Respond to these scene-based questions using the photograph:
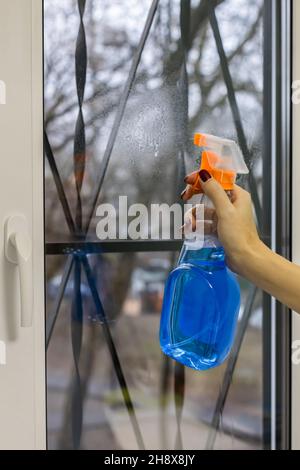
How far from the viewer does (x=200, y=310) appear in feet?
2.39

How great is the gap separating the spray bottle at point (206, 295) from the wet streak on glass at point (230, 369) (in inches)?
2.5

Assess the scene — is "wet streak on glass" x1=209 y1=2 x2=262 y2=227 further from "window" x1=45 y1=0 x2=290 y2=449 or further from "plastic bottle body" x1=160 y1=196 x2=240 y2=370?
"plastic bottle body" x1=160 y1=196 x2=240 y2=370

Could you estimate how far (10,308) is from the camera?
741mm

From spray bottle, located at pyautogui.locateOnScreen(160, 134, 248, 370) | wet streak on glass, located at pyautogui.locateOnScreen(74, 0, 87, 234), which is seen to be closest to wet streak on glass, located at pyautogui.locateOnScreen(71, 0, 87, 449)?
wet streak on glass, located at pyautogui.locateOnScreen(74, 0, 87, 234)

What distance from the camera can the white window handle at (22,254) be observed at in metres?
0.72

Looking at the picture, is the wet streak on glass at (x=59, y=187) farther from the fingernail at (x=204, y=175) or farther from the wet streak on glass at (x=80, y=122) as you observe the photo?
the fingernail at (x=204, y=175)

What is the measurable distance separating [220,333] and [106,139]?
330 mm

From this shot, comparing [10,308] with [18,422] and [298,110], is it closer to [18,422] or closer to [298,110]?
[18,422]

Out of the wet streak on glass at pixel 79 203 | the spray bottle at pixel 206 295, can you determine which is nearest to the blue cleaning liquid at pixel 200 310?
the spray bottle at pixel 206 295

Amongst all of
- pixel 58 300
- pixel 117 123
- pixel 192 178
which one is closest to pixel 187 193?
pixel 192 178

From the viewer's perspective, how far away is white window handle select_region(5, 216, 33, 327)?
0.72 m

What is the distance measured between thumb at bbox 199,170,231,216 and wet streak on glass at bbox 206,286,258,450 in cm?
19

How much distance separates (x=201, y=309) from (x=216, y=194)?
159 mm
